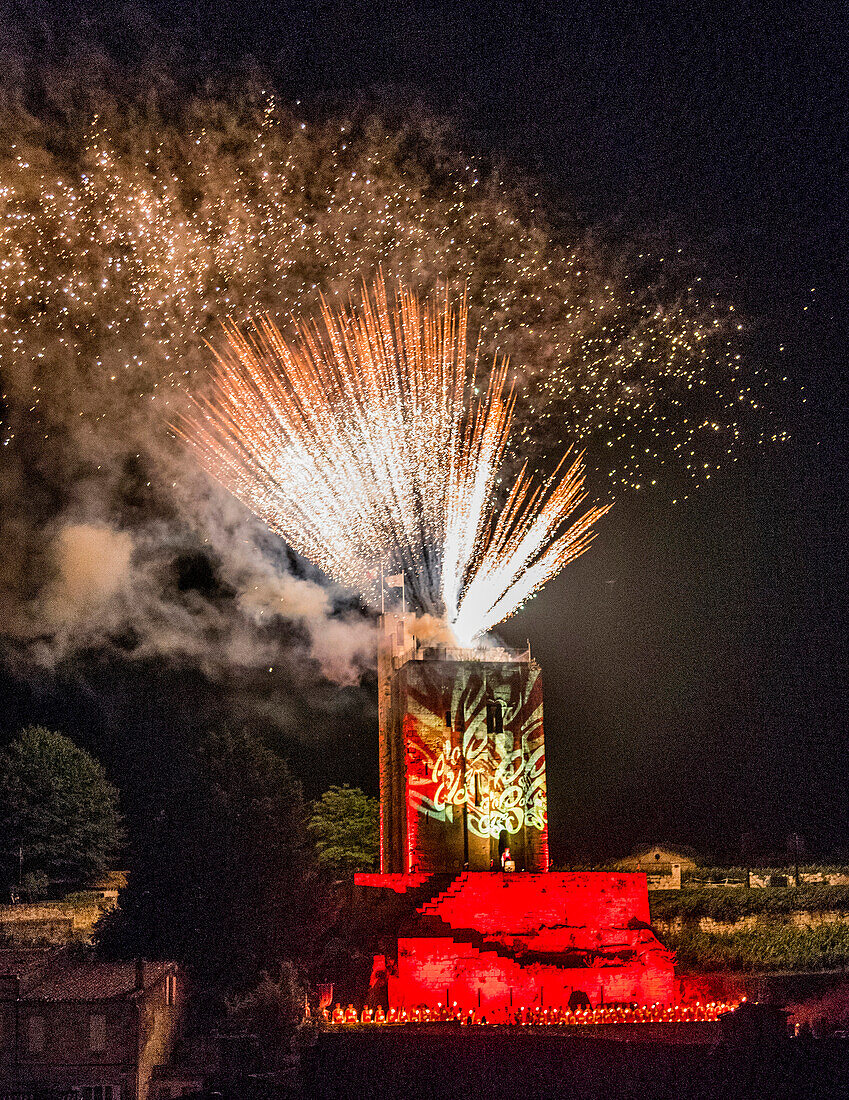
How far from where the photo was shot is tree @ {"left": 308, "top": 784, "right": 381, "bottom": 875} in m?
48.7

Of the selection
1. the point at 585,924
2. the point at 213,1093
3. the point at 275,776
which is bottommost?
the point at 213,1093

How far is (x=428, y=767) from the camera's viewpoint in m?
40.3

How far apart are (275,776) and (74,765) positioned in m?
8.10

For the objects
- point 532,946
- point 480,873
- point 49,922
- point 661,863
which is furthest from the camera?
point 661,863

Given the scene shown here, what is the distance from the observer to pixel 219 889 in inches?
1391

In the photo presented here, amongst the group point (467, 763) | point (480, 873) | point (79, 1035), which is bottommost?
point (79, 1035)

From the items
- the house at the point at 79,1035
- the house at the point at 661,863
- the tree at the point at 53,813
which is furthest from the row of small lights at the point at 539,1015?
the tree at the point at 53,813

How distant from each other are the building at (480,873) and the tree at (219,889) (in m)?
2.69

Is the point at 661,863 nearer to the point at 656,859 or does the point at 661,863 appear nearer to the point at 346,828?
the point at 656,859

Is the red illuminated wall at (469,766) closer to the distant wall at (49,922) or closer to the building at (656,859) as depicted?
the building at (656,859)

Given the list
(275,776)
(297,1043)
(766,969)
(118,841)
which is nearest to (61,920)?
(118,841)

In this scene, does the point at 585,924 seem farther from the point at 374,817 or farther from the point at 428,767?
the point at 374,817

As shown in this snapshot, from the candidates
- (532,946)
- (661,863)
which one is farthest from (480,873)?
(661,863)

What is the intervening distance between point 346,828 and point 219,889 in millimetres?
14650
